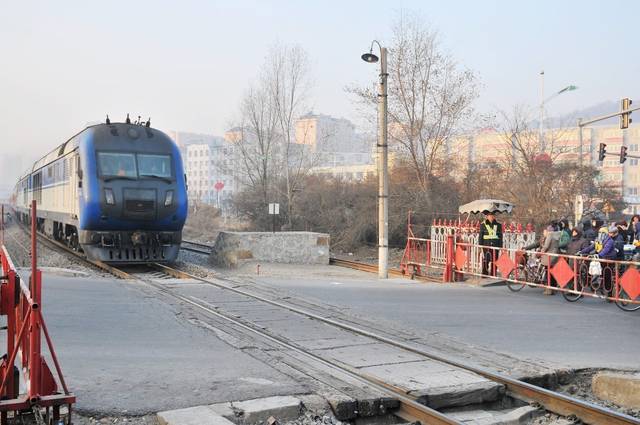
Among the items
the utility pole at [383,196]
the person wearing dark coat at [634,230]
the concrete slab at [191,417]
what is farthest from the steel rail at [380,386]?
the person wearing dark coat at [634,230]

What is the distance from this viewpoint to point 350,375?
6.57 meters

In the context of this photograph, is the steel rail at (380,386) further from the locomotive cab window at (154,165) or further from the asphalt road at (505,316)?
the locomotive cab window at (154,165)

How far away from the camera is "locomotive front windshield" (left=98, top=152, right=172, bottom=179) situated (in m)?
16.5

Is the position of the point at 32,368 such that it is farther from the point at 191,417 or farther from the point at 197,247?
the point at 197,247

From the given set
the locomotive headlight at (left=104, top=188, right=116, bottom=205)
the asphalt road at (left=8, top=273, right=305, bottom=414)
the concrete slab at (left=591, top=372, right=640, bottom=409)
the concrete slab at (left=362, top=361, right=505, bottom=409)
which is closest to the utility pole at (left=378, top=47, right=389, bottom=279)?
the locomotive headlight at (left=104, top=188, right=116, bottom=205)

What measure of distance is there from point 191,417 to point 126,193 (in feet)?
40.5

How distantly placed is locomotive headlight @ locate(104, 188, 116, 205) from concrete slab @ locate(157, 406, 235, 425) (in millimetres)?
11966

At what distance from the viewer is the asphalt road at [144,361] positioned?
18.7 feet

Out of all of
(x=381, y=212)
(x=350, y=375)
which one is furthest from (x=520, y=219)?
(x=350, y=375)

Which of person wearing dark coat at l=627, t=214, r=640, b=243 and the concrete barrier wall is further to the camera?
the concrete barrier wall

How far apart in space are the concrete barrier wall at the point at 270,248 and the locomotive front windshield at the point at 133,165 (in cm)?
351

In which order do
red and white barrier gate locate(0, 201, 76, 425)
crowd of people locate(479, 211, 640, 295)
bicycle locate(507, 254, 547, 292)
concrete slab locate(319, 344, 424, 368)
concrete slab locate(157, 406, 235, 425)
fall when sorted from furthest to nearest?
bicycle locate(507, 254, 547, 292) → crowd of people locate(479, 211, 640, 295) → concrete slab locate(319, 344, 424, 368) → concrete slab locate(157, 406, 235, 425) → red and white barrier gate locate(0, 201, 76, 425)

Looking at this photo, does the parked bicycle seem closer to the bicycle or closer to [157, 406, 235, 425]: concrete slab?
the bicycle

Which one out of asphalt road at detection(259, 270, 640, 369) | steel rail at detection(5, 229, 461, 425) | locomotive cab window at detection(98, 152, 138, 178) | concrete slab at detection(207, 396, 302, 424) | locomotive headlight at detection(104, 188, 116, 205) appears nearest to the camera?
concrete slab at detection(207, 396, 302, 424)
